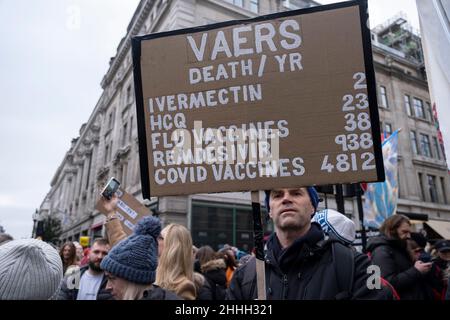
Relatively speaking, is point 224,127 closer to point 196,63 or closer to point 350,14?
point 196,63

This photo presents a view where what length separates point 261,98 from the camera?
6.67ft

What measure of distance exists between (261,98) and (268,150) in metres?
0.31

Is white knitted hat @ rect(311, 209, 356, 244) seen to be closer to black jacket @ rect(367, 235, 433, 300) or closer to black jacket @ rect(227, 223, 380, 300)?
black jacket @ rect(227, 223, 380, 300)

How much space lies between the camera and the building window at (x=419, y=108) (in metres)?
27.8

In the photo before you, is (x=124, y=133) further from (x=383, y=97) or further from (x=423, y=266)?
(x=423, y=266)

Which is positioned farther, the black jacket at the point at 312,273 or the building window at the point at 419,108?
the building window at the point at 419,108

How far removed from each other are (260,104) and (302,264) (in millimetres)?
943

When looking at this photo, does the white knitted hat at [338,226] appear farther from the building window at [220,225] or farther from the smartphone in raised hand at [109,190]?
the building window at [220,225]

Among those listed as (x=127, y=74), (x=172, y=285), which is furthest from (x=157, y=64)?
→ (x=127, y=74)

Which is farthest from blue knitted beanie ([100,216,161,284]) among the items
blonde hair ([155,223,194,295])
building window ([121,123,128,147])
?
building window ([121,123,128,147])

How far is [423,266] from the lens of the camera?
3383mm

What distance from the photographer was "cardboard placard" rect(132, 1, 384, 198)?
1.92m

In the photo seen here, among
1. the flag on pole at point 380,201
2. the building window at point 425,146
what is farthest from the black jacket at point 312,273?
the building window at point 425,146

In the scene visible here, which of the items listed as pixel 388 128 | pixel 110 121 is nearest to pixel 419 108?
pixel 388 128
